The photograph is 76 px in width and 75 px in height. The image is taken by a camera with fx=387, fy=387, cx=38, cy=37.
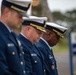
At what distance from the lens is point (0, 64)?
4559mm

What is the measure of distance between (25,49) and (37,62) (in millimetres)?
280

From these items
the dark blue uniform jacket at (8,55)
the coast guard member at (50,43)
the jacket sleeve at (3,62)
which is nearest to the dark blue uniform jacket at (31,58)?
the coast guard member at (50,43)

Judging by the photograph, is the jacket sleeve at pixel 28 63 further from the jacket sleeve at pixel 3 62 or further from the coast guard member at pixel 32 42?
the jacket sleeve at pixel 3 62

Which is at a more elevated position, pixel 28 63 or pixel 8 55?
pixel 8 55

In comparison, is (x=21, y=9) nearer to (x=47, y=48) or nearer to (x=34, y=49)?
(x=34, y=49)

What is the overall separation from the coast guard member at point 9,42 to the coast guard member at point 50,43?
1531mm

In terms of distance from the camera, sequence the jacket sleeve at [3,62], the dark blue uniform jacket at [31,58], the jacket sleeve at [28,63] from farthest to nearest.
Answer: the dark blue uniform jacket at [31,58] → the jacket sleeve at [28,63] → the jacket sleeve at [3,62]

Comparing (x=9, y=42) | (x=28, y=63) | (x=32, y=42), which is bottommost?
(x=28, y=63)

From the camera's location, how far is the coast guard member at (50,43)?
20.8 ft

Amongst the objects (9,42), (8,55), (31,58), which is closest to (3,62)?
(8,55)

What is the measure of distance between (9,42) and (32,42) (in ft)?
3.37

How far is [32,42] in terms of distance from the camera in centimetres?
569

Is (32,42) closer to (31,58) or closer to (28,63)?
(31,58)

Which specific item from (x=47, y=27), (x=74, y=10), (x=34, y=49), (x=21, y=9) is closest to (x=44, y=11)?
(x=47, y=27)
